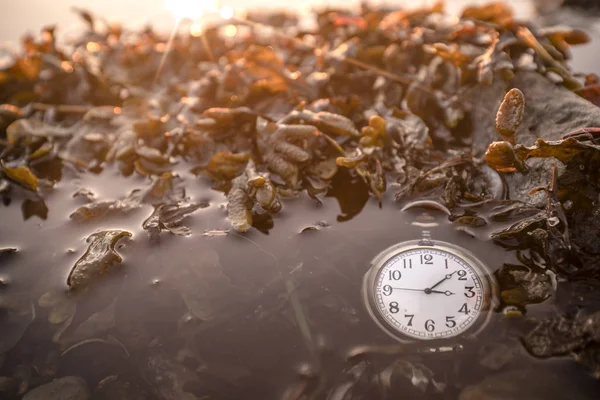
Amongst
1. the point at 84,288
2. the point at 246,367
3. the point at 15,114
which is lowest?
the point at 246,367

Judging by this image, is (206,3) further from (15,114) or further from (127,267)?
(127,267)

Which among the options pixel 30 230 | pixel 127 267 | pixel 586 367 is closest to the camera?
pixel 586 367

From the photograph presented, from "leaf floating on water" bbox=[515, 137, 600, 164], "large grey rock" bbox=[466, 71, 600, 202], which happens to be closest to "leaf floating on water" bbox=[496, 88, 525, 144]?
"leaf floating on water" bbox=[515, 137, 600, 164]

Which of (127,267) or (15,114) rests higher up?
(15,114)

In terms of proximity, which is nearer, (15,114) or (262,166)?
(262,166)

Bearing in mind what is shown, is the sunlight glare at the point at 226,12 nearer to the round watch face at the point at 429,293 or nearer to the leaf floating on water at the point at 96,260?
the leaf floating on water at the point at 96,260

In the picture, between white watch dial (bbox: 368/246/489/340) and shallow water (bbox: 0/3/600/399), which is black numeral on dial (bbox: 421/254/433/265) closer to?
white watch dial (bbox: 368/246/489/340)

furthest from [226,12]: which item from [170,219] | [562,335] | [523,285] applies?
[562,335]

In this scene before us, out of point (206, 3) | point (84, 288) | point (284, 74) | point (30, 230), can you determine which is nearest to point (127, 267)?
point (84, 288)
